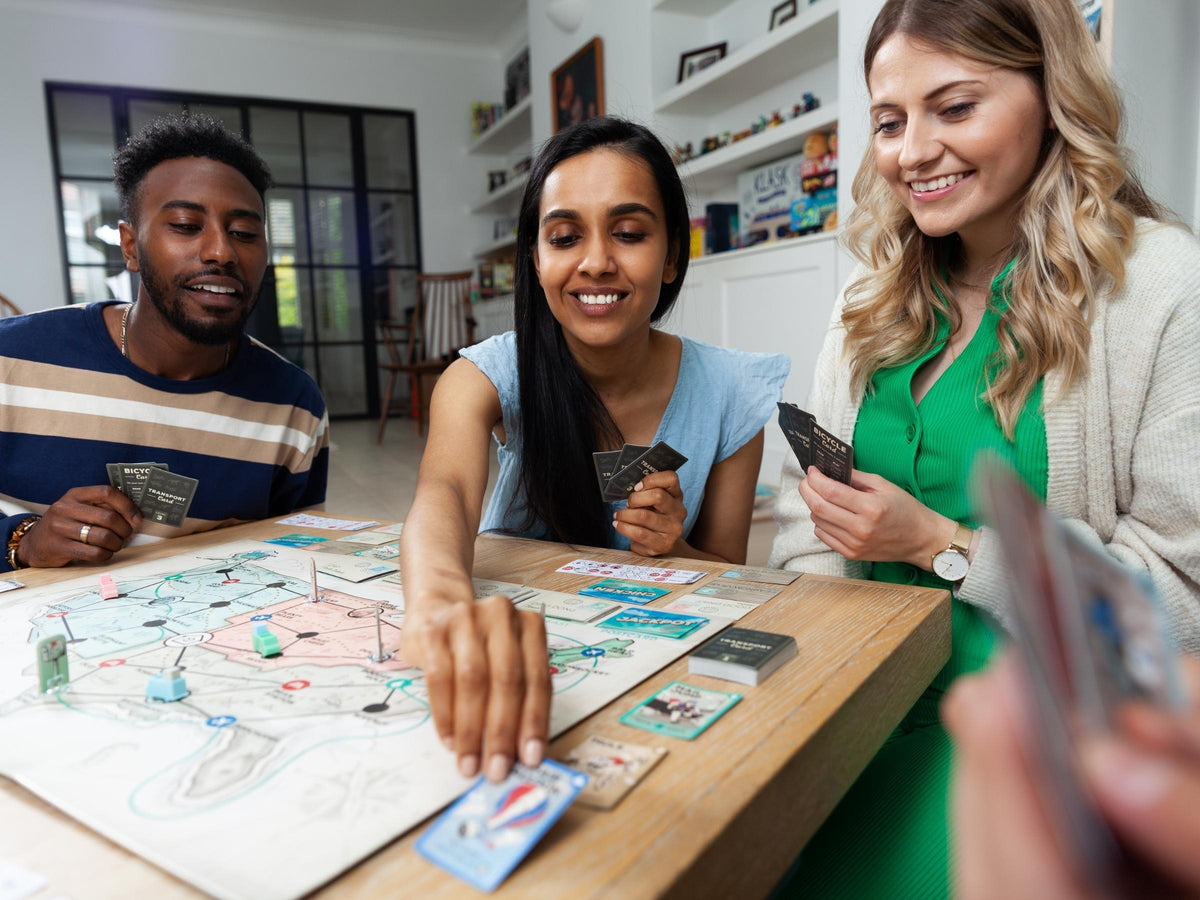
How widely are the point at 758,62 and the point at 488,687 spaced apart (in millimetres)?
3863

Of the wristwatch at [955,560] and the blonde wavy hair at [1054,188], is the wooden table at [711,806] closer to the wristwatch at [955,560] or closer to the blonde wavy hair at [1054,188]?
the wristwatch at [955,560]

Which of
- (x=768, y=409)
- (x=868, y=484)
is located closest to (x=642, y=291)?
(x=768, y=409)

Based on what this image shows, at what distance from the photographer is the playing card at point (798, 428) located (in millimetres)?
955

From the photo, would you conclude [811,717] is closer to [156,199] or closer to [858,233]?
[858,233]

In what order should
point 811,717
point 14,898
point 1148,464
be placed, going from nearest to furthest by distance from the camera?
point 14,898
point 811,717
point 1148,464

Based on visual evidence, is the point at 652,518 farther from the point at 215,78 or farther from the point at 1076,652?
the point at 215,78

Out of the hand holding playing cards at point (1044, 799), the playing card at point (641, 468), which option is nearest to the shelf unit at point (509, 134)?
the playing card at point (641, 468)

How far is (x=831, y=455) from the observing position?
0.99 meters

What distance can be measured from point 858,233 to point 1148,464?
0.57 m

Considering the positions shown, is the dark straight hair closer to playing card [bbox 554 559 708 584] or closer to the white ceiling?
playing card [bbox 554 559 708 584]

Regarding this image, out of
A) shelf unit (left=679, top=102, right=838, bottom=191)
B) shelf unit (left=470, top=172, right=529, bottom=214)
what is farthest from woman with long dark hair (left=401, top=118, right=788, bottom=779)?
shelf unit (left=470, top=172, right=529, bottom=214)

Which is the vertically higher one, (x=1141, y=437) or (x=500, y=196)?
(x=500, y=196)

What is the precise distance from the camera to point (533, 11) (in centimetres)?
596

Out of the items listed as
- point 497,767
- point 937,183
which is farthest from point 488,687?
point 937,183
